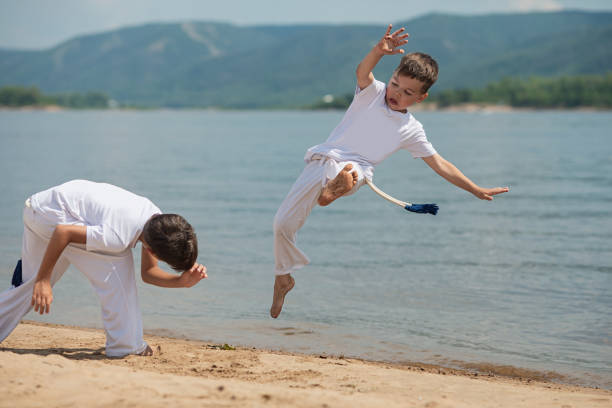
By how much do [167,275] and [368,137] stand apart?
2218 millimetres

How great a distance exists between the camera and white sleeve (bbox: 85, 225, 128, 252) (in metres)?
5.57

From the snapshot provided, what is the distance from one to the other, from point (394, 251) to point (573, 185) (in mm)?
15067

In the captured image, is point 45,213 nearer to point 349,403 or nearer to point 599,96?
point 349,403

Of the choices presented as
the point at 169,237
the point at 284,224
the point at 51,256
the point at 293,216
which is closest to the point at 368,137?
the point at 293,216

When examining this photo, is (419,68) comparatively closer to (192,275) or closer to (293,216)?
(293,216)

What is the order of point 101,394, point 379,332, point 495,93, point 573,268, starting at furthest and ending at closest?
point 495,93, point 573,268, point 379,332, point 101,394

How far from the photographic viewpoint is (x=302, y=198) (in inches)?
273

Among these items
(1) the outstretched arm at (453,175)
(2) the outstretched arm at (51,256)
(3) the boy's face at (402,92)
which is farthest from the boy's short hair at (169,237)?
(1) the outstretched arm at (453,175)

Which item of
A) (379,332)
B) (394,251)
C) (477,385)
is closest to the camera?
(477,385)

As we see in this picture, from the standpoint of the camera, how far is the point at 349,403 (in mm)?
4914

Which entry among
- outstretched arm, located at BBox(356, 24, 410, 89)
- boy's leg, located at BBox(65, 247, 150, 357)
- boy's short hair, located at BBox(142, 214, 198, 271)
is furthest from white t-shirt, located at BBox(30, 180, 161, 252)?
outstretched arm, located at BBox(356, 24, 410, 89)

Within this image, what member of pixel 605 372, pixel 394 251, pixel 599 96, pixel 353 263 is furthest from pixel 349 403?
pixel 599 96

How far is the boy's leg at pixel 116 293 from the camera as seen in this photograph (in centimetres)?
597

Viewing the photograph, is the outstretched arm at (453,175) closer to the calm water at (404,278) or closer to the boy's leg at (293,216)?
the boy's leg at (293,216)
